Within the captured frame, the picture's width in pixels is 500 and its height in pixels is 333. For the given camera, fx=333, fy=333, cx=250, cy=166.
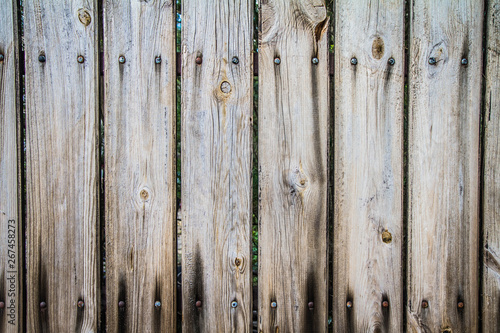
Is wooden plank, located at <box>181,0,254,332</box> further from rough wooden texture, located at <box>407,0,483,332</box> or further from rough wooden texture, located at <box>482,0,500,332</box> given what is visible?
rough wooden texture, located at <box>482,0,500,332</box>

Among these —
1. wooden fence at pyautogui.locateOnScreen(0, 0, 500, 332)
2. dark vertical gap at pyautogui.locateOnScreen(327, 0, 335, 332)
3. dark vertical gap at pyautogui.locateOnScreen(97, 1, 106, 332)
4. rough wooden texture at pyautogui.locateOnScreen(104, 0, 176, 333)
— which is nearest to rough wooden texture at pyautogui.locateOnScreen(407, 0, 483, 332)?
wooden fence at pyautogui.locateOnScreen(0, 0, 500, 332)

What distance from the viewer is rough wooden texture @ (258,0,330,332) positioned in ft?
4.29

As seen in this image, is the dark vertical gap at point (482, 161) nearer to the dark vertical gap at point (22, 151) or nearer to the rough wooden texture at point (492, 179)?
the rough wooden texture at point (492, 179)

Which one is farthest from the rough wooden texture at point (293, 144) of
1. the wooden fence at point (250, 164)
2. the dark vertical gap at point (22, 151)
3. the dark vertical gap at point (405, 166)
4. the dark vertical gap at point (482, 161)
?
the dark vertical gap at point (22, 151)

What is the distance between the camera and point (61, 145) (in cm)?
132

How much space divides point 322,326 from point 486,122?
1.04 metres

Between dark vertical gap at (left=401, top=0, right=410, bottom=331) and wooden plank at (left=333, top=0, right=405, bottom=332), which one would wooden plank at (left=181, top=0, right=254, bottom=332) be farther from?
dark vertical gap at (left=401, top=0, right=410, bottom=331)

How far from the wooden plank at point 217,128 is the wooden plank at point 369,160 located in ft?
1.18

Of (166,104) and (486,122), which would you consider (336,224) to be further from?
(166,104)

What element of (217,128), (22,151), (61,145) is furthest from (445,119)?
(22,151)

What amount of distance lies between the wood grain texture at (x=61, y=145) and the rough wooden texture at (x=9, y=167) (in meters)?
0.05

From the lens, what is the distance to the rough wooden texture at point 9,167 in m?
1.32

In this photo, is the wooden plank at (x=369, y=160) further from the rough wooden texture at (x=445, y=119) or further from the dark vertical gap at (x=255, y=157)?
the dark vertical gap at (x=255, y=157)

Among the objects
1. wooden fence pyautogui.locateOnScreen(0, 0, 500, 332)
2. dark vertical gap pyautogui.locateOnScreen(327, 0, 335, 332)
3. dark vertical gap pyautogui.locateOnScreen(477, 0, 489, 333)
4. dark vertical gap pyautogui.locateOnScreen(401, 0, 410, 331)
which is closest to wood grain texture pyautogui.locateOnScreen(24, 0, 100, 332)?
wooden fence pyautogui.locateOnScreen(0, 0, 500, 332)
